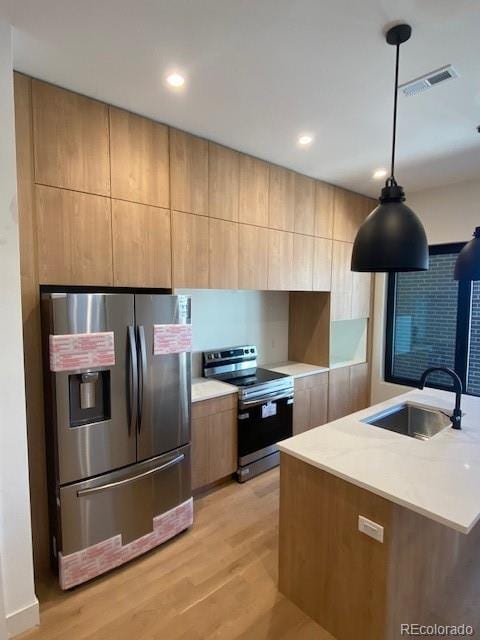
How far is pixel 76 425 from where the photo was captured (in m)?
2.03

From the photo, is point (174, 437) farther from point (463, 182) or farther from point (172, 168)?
point (463, 182)

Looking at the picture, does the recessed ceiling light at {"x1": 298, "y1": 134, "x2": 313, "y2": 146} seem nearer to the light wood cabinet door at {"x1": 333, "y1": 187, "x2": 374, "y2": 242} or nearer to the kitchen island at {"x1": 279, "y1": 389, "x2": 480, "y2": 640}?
the light wood cabinet door at {"x1": 333, "y1": 187, "x2": 374, "y2": 242}

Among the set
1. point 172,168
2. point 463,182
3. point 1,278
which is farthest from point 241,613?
point 463,182

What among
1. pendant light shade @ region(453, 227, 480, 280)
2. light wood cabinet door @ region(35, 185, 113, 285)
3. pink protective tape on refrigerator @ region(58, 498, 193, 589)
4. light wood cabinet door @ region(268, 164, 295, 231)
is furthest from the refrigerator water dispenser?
pendant light shade @ region(453, 227, 480, 280)

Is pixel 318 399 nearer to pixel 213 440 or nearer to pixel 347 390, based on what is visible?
pixel 347 390

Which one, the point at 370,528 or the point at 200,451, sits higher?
the point at 370,528

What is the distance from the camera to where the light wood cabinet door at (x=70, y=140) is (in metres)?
1.99

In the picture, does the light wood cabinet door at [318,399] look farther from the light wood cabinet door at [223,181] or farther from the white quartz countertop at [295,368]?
the light wood cabinet door at [223,181]

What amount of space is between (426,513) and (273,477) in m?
A: 2.18

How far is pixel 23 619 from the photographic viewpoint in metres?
1.80

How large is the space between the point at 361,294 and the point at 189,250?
257 cm

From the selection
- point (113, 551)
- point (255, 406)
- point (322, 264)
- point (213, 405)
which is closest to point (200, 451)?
point (213, 405)

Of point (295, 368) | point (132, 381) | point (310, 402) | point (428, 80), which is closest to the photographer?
point (428, 80)

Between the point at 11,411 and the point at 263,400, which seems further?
the point at 263,400
